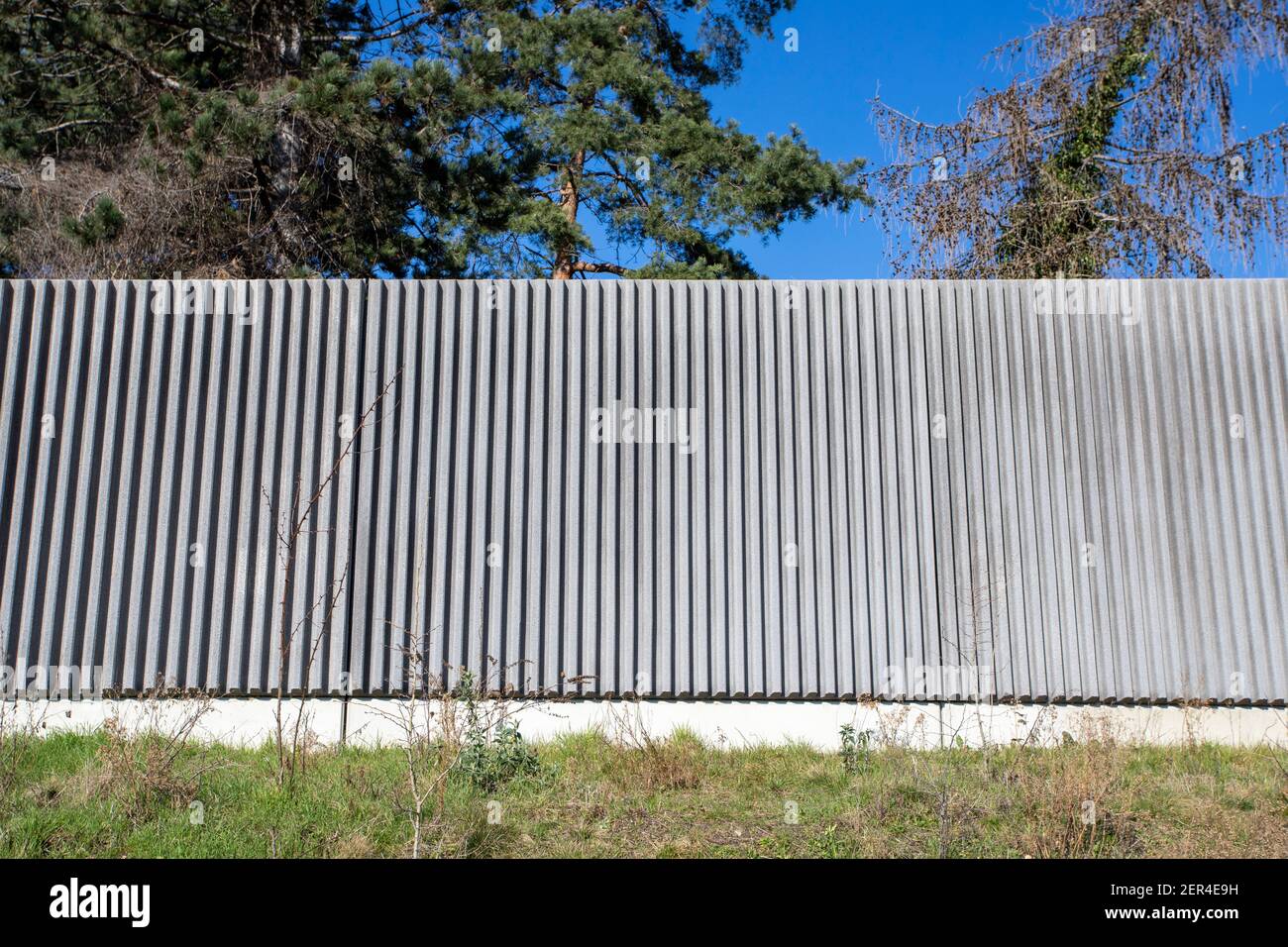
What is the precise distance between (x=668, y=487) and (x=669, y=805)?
2.31m

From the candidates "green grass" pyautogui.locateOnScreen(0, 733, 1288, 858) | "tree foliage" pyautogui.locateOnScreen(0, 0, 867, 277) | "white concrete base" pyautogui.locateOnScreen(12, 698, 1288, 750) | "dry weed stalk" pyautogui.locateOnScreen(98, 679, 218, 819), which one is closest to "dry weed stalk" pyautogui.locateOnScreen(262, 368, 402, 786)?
"white concrete base" pyautogui.locateOnScreen(12, 698, 1288, 750)

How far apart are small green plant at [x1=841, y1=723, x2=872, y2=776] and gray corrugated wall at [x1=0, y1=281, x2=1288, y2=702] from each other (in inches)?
21.4

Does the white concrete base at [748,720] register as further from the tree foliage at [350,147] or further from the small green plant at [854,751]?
the tree foliage at [350,147]

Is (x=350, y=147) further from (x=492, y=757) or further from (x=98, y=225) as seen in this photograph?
(x=492, y=757)

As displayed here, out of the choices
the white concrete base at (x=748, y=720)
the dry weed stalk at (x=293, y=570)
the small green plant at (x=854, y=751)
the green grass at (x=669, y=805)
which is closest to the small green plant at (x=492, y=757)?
the green grass at (x=669, y=805)

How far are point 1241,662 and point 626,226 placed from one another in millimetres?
11876

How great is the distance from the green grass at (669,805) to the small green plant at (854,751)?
0.04m

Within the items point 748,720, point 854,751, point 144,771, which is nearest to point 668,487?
point 748,720

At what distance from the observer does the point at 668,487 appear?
22.0ft

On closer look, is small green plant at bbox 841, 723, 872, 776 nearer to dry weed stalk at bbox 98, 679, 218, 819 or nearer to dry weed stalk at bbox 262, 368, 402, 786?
dry weed stalk at bbox 262, 368, 402, 786

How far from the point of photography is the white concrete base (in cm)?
630

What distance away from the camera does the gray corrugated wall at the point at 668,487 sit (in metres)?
6.45

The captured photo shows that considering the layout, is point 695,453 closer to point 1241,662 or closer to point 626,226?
point 1241,662

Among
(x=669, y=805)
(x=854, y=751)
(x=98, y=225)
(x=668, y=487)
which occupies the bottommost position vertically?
(x=669, y=805)
